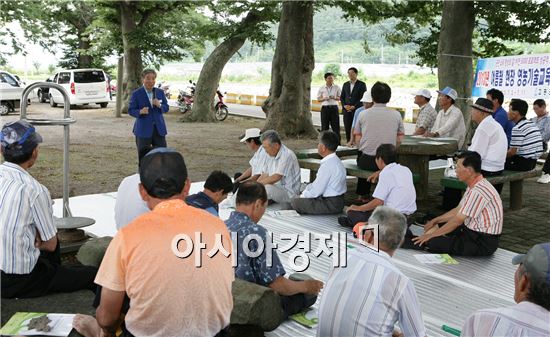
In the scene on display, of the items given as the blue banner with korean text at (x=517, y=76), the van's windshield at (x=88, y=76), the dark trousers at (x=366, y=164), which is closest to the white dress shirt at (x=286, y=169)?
the dark trousers at (x=366, y=164)

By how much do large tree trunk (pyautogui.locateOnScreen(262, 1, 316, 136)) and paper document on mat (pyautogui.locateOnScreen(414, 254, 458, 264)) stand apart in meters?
9.14

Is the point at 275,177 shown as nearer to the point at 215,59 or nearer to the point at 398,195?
the point at 398,195

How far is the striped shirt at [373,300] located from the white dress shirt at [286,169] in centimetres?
396

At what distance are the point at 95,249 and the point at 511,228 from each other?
451cm

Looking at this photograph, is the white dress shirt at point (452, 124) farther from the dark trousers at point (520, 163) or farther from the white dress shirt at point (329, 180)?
the white dress shirt at point (329, 180)

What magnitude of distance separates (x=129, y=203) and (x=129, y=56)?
1896 cm

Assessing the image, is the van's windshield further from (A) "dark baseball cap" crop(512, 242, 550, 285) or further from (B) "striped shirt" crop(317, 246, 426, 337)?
(A) "dark baseball cap" crop(512, 242, 550, 285)

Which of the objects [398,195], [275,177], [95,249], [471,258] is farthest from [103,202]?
[471,258]

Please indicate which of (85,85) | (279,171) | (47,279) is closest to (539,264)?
(47,279)

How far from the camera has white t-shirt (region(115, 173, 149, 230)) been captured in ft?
12.7

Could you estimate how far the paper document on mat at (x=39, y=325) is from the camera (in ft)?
10.1

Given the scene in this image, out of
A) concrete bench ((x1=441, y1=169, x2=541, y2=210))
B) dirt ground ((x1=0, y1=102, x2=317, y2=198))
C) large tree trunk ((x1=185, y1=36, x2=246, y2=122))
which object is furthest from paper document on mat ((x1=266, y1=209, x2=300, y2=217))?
large tree trunk ((x1=185, y1=36, x2=246, y2=122))

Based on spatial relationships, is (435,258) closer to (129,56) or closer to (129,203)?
(129,203)

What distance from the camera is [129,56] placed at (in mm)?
21703
